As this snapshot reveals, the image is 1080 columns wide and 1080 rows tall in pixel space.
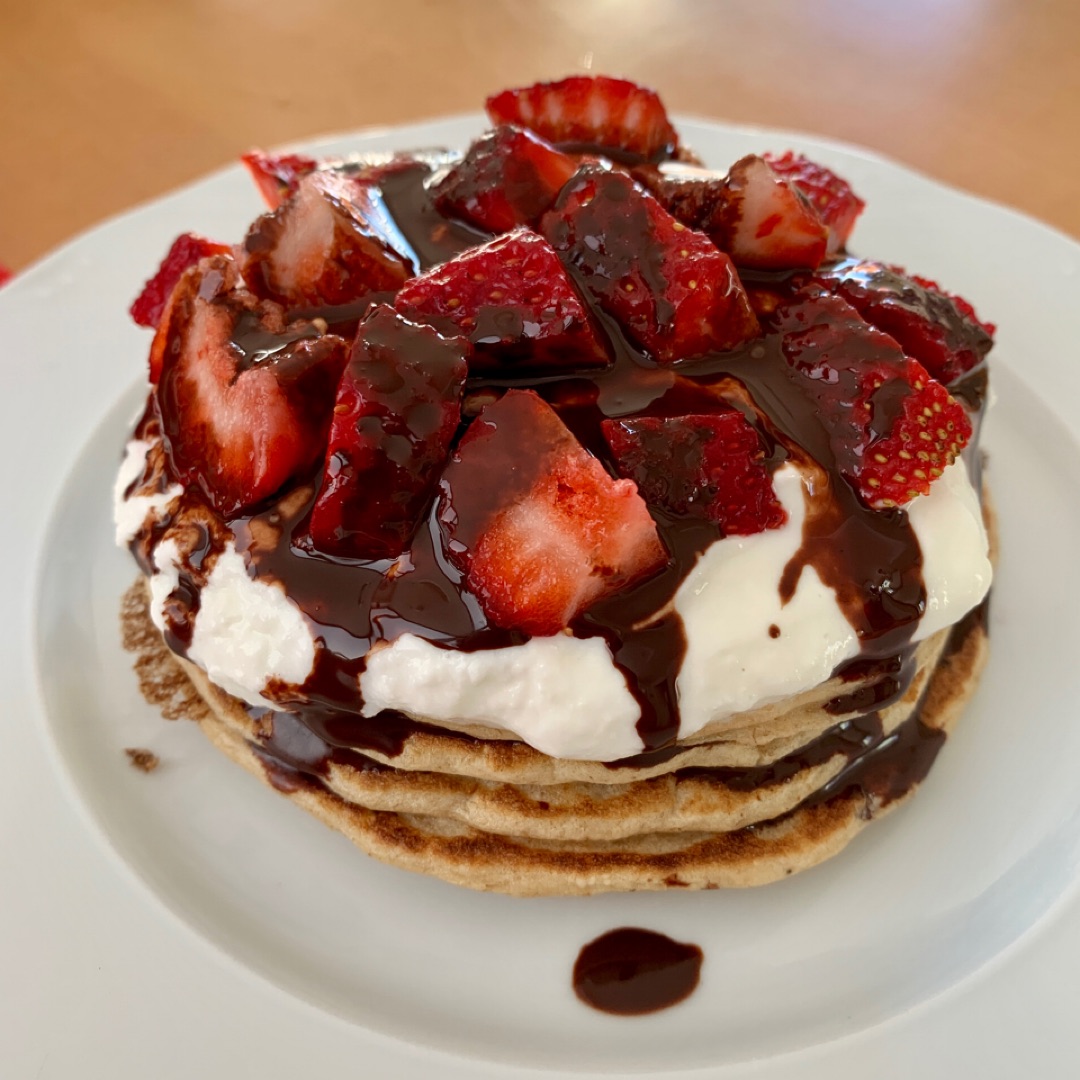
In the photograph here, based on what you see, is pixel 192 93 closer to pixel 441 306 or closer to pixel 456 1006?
pixel 441 306

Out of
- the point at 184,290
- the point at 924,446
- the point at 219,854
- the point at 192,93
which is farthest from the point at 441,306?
the point at 192,93

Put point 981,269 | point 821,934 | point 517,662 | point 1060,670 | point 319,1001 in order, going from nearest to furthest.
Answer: point 517,662
point 319,1001
point 821,934
point 1060,670
point 981,269

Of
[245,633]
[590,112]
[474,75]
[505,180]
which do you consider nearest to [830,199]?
[590,112]

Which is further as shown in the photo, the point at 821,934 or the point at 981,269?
the point at 981,269

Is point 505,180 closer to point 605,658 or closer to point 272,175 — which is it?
point 272,175

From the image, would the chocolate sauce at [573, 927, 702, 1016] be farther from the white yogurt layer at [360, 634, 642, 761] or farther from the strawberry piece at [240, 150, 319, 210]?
the strawberry piece at [240, 150, 319, 210]

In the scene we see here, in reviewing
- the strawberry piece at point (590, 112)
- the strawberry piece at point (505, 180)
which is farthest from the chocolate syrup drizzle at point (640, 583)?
the strawberry piece at point (590, 112)

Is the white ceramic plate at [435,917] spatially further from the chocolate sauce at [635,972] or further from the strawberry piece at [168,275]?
the strawberry piece at [168,275]
